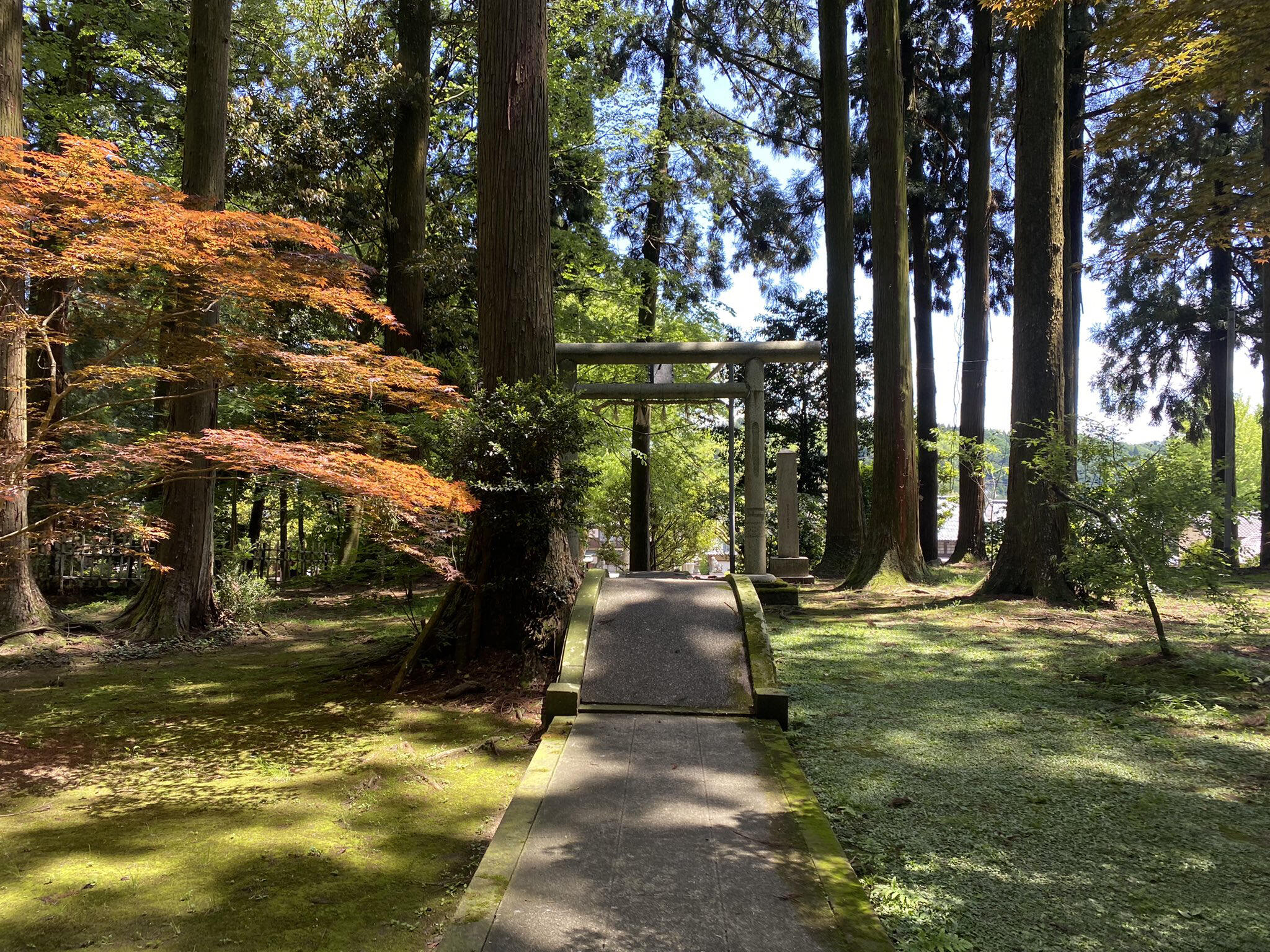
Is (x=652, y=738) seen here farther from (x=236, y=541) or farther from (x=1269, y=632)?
(x=236, y=541)

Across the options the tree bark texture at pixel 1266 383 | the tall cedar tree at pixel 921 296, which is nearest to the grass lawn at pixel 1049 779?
the tree bark texture at pixel 1266 383

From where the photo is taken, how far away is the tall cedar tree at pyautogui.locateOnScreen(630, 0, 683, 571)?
15.9 meters

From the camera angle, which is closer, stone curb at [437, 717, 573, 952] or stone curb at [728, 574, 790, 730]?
stone curb at [437, 717, 573, 952]

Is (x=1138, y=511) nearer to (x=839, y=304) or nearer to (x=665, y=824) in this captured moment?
(x=665, y=824)

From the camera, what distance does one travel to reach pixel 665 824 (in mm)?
3469

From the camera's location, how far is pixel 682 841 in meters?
3.31

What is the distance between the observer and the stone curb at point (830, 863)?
104 inches

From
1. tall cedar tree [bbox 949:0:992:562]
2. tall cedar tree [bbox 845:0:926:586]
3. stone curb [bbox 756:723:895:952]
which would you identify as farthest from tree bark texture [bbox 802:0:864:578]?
stone curb [bbox 756:723:895:952]

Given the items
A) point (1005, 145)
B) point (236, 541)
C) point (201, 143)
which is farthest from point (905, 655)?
point (1005, 145)

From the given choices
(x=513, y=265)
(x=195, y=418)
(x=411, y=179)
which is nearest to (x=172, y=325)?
(x=195, y=418)

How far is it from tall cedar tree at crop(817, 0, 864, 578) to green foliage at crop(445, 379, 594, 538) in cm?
849

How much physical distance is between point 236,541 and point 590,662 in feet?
33.1

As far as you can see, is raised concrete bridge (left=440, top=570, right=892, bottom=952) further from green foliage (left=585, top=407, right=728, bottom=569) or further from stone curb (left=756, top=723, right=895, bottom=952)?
green foliage (left=585, top=407, right=728, bottom=569)

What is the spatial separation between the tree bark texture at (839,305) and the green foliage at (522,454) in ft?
27.8
